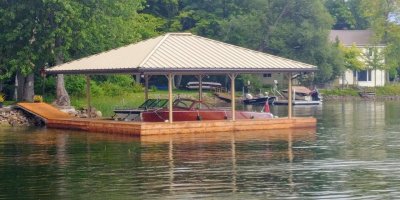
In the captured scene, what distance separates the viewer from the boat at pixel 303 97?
274ft

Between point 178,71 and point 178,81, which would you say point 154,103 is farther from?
point 178,81

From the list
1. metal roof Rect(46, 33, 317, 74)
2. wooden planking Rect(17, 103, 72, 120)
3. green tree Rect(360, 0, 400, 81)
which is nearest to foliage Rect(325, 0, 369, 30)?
green tree Rect(360, 0, 400, 81)

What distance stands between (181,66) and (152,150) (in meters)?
8.42

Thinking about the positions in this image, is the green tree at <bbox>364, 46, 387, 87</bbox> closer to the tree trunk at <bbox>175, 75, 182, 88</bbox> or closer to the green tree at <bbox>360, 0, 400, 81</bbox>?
the green tree at <bbox>360, 0, 400, 81</bbox>

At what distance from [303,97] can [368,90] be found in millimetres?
16928

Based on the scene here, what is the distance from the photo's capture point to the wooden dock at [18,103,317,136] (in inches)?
1510

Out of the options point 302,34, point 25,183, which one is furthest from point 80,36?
point 302,34

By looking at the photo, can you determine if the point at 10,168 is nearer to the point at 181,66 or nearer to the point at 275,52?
the point at 181,66

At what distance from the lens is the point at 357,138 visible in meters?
37.8

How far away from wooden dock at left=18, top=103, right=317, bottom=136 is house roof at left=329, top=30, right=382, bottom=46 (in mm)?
68570

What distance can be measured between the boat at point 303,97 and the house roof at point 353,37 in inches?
920

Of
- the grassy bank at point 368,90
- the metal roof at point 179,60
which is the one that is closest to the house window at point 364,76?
the grassy bank at point 368,90

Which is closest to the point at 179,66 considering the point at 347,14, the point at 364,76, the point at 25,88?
the point at 25,88

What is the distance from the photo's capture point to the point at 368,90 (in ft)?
332
